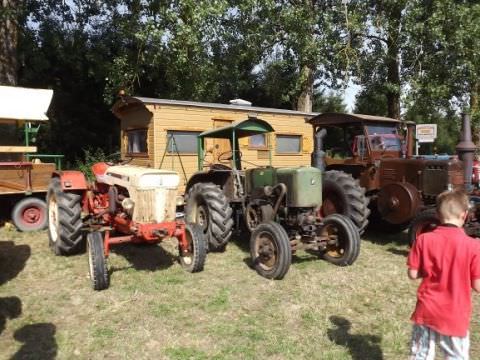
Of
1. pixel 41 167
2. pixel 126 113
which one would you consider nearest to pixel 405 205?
pixel 41 167

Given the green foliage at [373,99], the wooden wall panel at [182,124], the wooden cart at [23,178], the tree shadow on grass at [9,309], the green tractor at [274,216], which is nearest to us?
the tree shadow on grass at [9,309]

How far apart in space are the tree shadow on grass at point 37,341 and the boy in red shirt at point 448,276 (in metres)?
2.76

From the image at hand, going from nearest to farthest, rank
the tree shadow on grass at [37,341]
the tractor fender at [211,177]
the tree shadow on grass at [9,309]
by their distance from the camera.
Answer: the tree shadow on grass at [37,341]
the tree shadow on grass at [9,309]
the tractor fender at [211,177]

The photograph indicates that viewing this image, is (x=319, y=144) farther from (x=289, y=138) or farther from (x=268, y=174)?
(x=289, y=138)

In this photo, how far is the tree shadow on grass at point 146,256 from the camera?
589 cm

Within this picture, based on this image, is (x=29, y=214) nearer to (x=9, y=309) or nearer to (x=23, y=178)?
(x=23, y=178)

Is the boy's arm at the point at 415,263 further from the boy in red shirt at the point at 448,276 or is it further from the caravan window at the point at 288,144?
the caravan window at the point at 288,144

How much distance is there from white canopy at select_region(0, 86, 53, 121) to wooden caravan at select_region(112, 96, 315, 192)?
6.67ft

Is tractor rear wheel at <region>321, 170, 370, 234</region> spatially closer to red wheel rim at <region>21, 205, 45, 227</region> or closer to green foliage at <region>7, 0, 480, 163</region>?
red wheel rim at <region>21, 205, 45, 227</region>

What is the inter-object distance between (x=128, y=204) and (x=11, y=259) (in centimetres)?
224

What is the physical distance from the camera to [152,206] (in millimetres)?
5227

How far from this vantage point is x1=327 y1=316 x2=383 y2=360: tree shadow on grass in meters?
3.51

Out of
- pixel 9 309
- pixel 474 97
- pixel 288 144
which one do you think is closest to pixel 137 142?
pixel 288 144

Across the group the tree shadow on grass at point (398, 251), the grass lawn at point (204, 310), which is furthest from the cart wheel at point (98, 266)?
the tree shadow on grass at point (398, 251)
